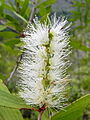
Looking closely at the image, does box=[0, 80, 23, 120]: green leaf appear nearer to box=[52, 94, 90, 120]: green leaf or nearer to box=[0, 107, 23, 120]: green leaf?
box=[0, 107, 23, 120]: green leaf

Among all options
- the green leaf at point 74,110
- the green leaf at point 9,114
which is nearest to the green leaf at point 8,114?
the green leaf at point 9,114

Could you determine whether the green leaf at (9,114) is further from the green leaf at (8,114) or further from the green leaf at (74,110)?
the green leaf at (74,110)

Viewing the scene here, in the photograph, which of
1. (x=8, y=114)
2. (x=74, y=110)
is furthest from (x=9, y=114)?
(x=74, y=110)

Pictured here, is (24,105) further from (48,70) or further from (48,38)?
(48,38)

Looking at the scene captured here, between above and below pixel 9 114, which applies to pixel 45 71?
above

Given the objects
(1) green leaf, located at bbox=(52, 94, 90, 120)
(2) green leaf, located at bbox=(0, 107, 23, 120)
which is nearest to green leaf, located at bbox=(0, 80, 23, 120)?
(2) green leaf, located at bbox=(0, 107, 23, 120)

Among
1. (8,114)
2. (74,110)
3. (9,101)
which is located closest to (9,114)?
(8,114)

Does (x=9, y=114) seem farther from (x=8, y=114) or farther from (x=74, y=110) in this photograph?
(x=74, y=110)

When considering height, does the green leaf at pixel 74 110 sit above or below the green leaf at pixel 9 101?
below

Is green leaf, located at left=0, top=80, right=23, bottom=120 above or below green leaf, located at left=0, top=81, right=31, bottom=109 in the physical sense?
below
